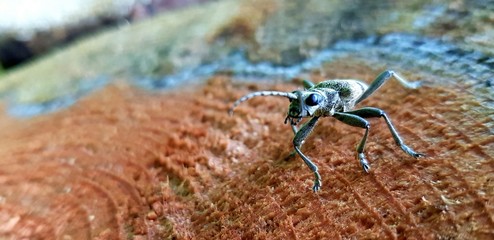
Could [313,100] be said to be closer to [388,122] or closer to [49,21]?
[388,122]

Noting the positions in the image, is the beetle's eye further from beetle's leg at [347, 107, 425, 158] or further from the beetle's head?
beetle's leg at [347, 107, 425, 158]

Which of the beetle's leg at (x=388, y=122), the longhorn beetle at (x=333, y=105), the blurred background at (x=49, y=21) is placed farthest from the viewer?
the blurred background at (x=49, y=21)

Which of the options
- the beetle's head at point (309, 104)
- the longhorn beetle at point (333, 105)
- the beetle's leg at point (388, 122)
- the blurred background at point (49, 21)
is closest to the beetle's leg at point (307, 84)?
the longhorn beetle at point (333, 105)

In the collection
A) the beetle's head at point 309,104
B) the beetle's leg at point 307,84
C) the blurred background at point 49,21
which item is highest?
the beetle's head at point 309,104

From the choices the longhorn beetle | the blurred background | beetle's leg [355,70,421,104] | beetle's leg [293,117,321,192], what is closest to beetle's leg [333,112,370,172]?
the longhorn beetle

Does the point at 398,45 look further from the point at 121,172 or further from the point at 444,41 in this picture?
the point at 121,172

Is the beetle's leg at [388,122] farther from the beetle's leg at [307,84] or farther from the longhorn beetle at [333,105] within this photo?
the beetle's leg at [307,84]

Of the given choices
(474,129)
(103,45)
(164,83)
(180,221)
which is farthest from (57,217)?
(103,45)

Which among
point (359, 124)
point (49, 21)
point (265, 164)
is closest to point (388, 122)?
point (359, 124)

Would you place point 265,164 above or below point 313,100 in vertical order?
below
